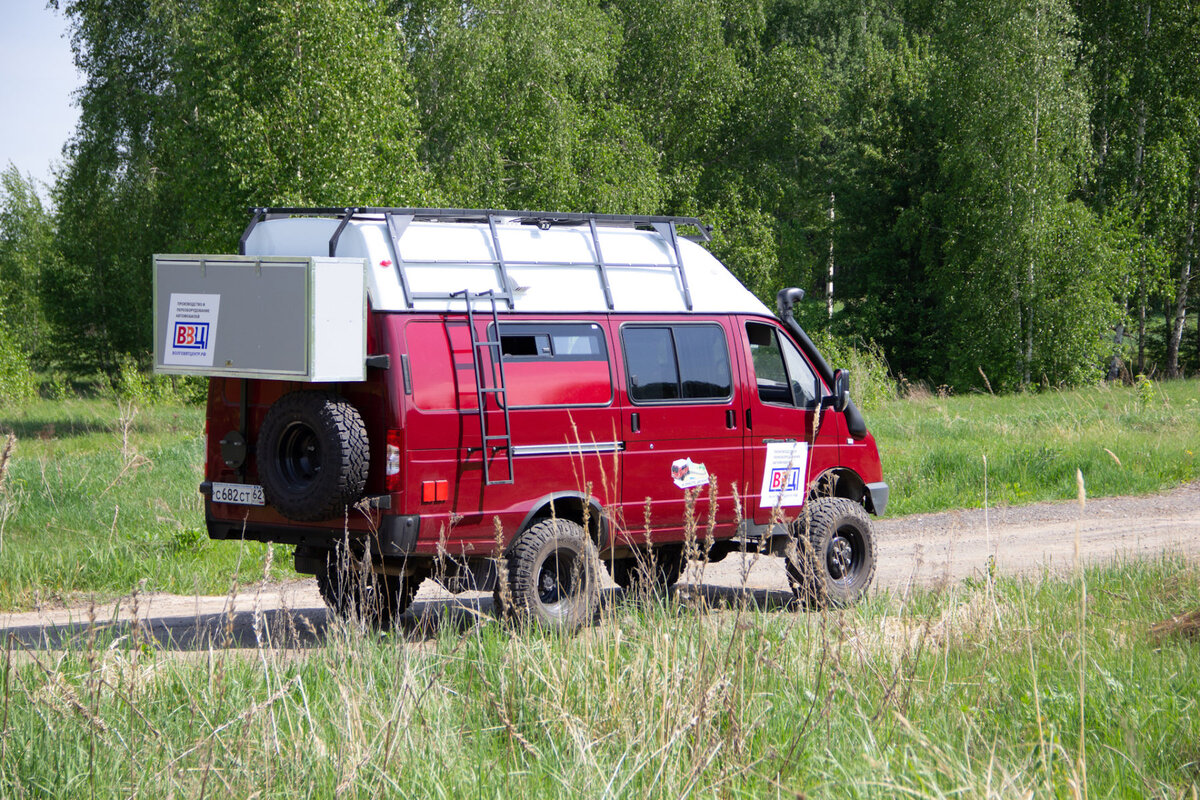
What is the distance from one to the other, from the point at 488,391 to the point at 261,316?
1411 millimetres

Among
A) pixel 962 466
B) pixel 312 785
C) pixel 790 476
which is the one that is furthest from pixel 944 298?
pixel 312 785

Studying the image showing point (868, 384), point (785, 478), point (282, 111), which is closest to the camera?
point (785, 478)

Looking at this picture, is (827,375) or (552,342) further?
(827,375)

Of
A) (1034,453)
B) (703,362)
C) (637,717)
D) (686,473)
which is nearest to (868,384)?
(1034,453)

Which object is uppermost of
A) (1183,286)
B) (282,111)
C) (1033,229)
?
(282,111)

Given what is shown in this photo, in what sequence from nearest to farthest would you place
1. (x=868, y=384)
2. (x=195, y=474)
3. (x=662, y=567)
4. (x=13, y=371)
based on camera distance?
(x=662, y=567), (x=195, y=474), (x=868, y=384), (x=13, y=371)

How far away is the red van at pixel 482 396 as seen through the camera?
22.2 feet

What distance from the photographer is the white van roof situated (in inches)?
282

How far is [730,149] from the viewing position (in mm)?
43781

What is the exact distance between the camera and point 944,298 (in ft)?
120

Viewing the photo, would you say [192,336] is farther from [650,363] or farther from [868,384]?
[868,384]

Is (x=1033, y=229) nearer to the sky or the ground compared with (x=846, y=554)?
nearer to the sky

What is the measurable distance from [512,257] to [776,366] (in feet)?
7.48

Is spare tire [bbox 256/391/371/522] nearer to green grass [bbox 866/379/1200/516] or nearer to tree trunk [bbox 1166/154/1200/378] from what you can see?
green grass [bbox 866/379/1200/516]
